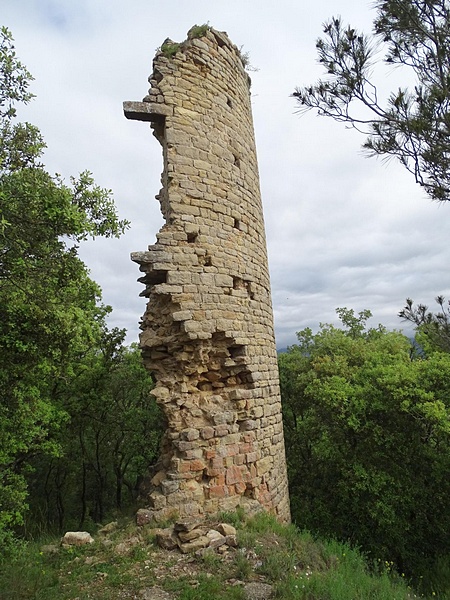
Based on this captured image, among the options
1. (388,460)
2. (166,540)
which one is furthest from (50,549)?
(388,460)

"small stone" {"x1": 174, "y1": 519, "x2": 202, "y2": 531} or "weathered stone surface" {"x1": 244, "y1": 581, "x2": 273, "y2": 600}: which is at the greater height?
"small stone" {"x1": 174, "y1": 519, "x2": 202, "y2": 531}

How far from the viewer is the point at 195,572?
3.87 metres

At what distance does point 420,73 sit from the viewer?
4.62 m

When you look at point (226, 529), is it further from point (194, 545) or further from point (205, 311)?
point (205, 311)

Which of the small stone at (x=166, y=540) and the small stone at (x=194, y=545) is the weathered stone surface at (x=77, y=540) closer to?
the small stone at (x=166, y=540)

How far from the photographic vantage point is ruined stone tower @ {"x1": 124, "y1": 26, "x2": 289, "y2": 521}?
5145 millimetres

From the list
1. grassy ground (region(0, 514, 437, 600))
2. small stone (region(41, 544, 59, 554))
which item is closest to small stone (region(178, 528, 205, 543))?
grassy ground (region(0, 514, 437, 600))

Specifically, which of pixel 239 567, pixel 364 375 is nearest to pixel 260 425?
pixel 239 567

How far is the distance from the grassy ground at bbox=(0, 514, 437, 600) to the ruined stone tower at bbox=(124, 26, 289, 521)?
0.56 metres

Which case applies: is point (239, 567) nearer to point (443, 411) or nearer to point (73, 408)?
point (443, 411)

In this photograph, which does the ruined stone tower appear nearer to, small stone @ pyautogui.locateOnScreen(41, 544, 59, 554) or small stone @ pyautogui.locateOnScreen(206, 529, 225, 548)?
small stone @ pyautogui.locateOnScreen(206, 529, 225, 548)

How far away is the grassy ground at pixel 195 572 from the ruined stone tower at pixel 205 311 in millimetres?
556

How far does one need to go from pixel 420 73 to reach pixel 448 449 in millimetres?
7461

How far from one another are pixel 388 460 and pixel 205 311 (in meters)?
6.51
